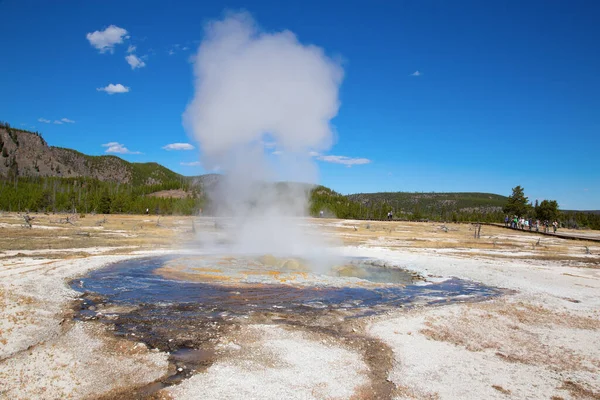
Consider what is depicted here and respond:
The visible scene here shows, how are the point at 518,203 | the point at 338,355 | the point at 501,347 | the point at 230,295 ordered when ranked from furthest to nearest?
1. the point at 518,203
2. the point at 230,295
3. the point at 501,347
4. the point at 338,355

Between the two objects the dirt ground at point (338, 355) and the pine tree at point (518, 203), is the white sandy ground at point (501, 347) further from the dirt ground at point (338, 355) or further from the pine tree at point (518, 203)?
the pine tree at point (518, 203)

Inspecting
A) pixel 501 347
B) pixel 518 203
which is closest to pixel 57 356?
pixel 501 347

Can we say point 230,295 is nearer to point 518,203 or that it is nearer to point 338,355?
point 338,355

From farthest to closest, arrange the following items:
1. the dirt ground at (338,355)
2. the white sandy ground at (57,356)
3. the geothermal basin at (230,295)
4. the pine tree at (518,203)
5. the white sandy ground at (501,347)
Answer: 1. the pine tree at (518,203)
2. the geothermal basin at (230,295)
3. the white sandy ground at (501,347)
4. the dirt ground at (338,355)
5. the white sandy ground at (57,356)

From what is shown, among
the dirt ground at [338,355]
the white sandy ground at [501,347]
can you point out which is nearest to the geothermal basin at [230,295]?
the dirt ground at [338,355]

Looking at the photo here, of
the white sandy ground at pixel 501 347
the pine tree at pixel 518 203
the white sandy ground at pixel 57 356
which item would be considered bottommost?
the white sandy ground at pixel 57 356

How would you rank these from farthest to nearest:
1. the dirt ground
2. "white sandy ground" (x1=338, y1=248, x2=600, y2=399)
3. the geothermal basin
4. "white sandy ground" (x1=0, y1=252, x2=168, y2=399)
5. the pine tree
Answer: the pine tree → the geothermal basin → "white sandy ground" (x1=338, y1=248, x2=600, y2=399) → the dirt ground → "white sandy ground" (x1=0, y1=252, x2=168, y2=399)

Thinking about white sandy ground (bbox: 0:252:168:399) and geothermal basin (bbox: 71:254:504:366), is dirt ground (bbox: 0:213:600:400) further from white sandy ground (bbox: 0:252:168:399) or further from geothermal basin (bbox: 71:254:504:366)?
geothermal basin (bbox: 71:254:504:366)

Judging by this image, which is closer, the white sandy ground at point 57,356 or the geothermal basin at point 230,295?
the white sandy ground at point 57,356

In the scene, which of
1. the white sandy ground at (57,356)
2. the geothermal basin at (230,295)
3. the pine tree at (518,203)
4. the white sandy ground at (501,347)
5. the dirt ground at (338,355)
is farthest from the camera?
the pine tree at (518,203)

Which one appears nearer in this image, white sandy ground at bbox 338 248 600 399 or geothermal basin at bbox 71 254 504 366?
white sandy ground at bbox 338 248 600 399

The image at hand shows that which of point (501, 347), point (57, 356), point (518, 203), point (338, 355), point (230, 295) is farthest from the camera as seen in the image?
point (518, 203)

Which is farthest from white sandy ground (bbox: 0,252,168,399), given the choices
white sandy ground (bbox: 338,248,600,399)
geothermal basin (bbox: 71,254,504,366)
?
white sandy ground (bbox: 338,248,600,399)

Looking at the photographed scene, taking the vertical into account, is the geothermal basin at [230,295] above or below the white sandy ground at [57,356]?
above
